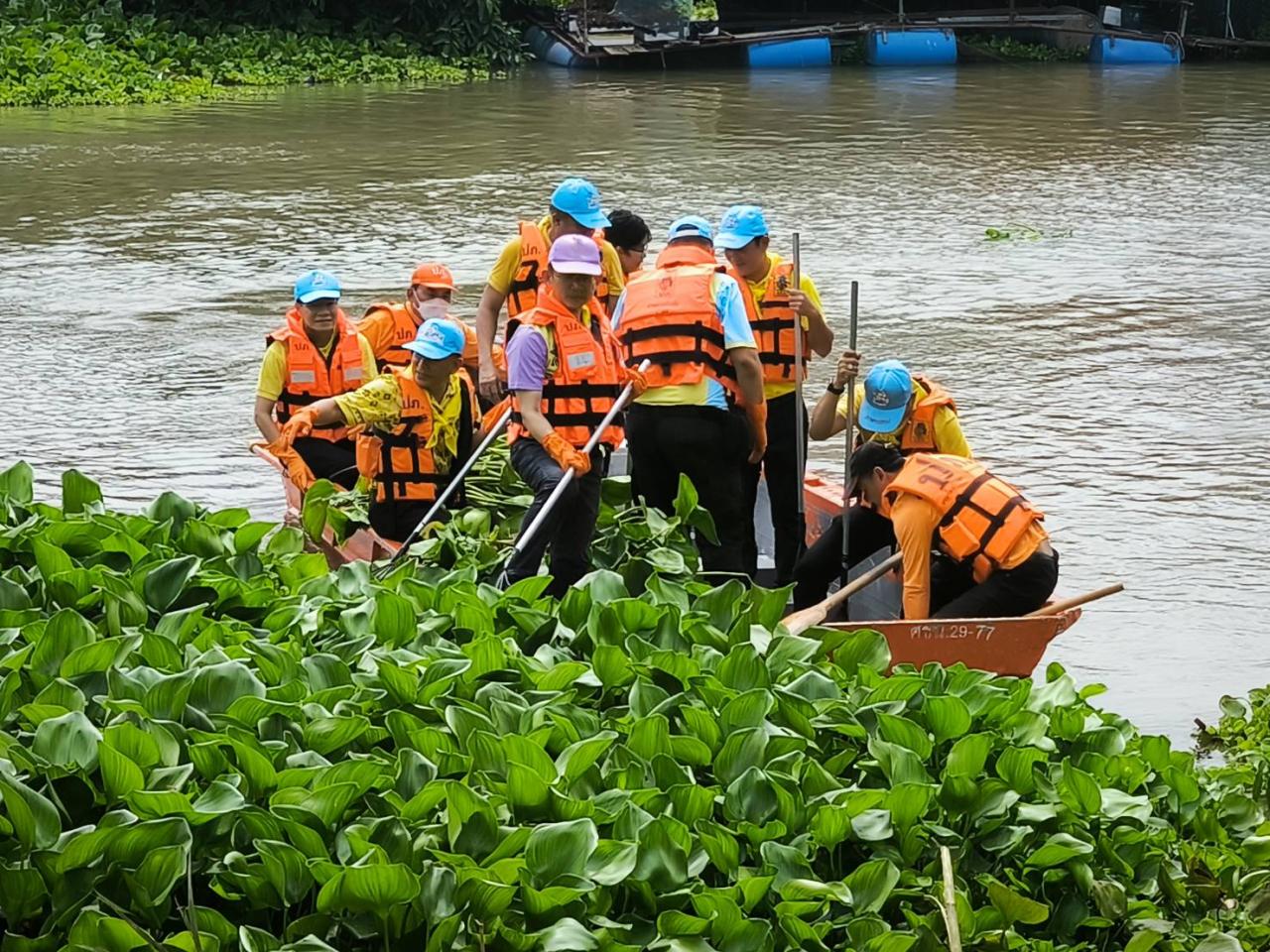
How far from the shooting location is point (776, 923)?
13.0 feet

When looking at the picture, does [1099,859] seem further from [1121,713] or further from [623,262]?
[623,262]

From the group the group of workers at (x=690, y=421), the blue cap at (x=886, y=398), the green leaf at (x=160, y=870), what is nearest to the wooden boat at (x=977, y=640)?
the group of workers at (x=690, y=421)

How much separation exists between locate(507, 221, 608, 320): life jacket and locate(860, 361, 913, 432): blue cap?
1706 millimetres

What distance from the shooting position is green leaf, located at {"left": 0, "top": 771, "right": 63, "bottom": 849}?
3.66m

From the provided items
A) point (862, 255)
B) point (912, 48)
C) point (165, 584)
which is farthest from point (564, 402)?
point (912, 48)

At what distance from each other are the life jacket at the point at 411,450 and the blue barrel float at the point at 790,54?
26.6 metres

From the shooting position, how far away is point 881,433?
6859 mm

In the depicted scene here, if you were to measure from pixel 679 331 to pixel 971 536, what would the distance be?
1.37 meters

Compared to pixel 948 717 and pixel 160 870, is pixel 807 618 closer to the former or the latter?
pixel 948 717

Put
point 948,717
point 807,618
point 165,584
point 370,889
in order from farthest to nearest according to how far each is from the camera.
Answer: point 807,618
point 165,584
point 948,717
point 370,889

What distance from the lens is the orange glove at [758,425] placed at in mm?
7082

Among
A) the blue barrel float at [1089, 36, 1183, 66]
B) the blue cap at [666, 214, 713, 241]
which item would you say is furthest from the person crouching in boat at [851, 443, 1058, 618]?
the blue barrel float at [1089, 36, 1183, 66]

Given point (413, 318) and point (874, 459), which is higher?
point (413, 318)

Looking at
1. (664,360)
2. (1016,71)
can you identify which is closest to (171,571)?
(664,360)
